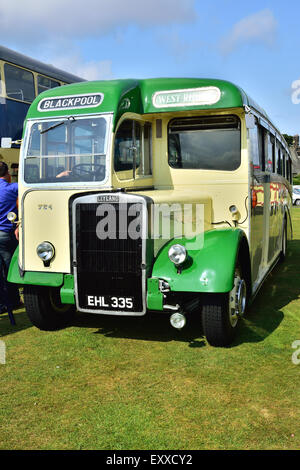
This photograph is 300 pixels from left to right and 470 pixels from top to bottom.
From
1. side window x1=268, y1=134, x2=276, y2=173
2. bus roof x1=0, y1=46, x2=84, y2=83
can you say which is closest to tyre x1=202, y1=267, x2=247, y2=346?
side window x1=268, y1=134, x2=276, y2=173

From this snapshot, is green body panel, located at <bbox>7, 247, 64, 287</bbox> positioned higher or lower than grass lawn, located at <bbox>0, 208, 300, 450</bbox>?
higher

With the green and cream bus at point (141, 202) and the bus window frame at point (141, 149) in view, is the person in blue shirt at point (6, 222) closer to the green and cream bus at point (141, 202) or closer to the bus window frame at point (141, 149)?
the green and cream bus at point (141, 202)

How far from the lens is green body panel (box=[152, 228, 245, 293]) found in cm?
473

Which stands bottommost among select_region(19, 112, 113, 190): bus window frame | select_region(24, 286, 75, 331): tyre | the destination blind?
select_region(24, 286, 75, 331): tyre

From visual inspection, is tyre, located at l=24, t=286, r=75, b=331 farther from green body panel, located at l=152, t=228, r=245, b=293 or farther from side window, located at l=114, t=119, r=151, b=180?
side window, located at l=114, t=119, r=151, b=180

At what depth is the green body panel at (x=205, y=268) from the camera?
15.5 ft

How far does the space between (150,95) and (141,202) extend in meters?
1.80

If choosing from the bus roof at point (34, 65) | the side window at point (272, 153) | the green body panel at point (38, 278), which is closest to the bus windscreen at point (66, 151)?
the green body panel at point (38, 278)

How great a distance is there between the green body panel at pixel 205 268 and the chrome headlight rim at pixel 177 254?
0.40 feet

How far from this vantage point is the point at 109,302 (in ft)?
16.8

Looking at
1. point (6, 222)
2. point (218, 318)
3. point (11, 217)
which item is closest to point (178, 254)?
point (218, 318)

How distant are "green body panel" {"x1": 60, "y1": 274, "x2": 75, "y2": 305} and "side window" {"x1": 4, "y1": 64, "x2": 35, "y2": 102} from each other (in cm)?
661

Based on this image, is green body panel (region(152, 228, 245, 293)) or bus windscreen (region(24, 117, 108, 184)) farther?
bus windscreen (region(24, 117, 108, 184))

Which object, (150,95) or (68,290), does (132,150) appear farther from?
(68,290)
